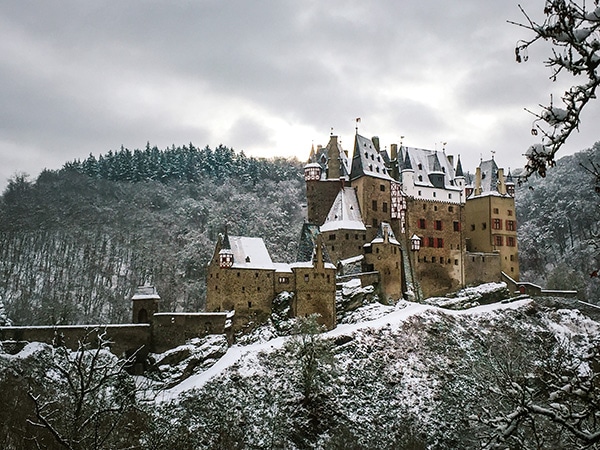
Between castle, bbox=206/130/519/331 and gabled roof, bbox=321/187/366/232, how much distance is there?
99 mm

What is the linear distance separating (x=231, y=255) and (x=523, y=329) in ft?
86.4

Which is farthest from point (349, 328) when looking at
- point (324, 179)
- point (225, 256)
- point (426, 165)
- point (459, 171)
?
point (459, 171)

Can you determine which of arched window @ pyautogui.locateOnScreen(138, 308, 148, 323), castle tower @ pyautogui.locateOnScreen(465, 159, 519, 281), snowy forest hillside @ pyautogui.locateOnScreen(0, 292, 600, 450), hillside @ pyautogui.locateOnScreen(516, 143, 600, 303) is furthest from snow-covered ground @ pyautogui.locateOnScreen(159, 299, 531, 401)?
hillside @ pyautogui.locateOnScreen(516, 143, 600, 303)

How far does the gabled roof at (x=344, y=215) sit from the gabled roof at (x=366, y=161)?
2.60 m

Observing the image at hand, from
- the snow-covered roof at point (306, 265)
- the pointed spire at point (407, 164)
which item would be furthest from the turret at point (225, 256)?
the pointed spire at point (407, 164)

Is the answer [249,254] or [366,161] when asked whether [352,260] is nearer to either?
[249,254]

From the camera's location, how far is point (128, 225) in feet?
301

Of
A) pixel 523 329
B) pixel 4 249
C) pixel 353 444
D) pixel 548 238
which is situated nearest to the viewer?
pixel 353 444

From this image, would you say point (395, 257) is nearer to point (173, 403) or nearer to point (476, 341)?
point (476, 341)

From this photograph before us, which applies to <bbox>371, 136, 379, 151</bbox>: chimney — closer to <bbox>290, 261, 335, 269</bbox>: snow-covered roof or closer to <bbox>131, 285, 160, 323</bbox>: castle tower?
<bbox>290, 261, 335, 269</bbox>: snow-covered roof

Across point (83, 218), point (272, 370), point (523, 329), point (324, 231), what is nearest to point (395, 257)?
point (324, 231)

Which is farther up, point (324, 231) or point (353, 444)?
point (324, 231)

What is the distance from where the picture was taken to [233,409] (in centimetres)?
4291

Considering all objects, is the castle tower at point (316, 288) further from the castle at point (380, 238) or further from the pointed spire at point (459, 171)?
the pointed spire at point (459, 171)
